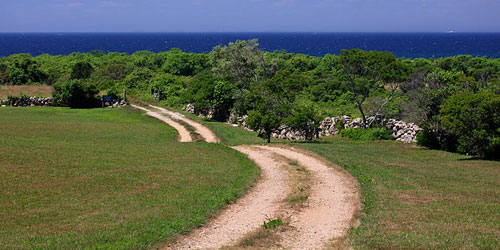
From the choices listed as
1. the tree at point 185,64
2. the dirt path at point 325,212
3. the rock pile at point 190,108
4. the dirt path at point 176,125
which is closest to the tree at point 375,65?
the dirt path at point 176,125

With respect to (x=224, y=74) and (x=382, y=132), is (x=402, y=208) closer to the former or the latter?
(x=382, y=132)

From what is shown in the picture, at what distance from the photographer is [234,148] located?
29.9 m

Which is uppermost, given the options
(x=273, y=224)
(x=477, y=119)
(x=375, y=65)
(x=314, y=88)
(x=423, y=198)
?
(x=375, y=65)

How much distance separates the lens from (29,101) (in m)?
57.4

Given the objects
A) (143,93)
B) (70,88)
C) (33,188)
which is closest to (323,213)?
(33,188)

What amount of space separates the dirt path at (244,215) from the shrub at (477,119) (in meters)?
11.4

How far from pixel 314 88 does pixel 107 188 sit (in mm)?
46002

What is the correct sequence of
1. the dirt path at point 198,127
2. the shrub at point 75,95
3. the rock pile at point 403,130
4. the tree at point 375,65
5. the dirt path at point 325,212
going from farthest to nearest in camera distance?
the shrub at point 75,95
the tree at point 375,65
the rock pile at point 403,130
the dirt path at point 198,127
the dirt path at point 325,212

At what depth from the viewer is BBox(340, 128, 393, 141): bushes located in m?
37.0

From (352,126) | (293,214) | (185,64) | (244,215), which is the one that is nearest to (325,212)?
(293,214)

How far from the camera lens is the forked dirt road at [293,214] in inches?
520

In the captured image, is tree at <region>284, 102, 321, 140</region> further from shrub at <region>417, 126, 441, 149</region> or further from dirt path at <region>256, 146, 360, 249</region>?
dirt path at <region>256, 146, 360, 249</region>

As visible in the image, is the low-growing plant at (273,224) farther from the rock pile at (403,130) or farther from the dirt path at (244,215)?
the rock pile at (403,130)

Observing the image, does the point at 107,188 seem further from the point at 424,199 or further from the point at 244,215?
the point at 424,199
